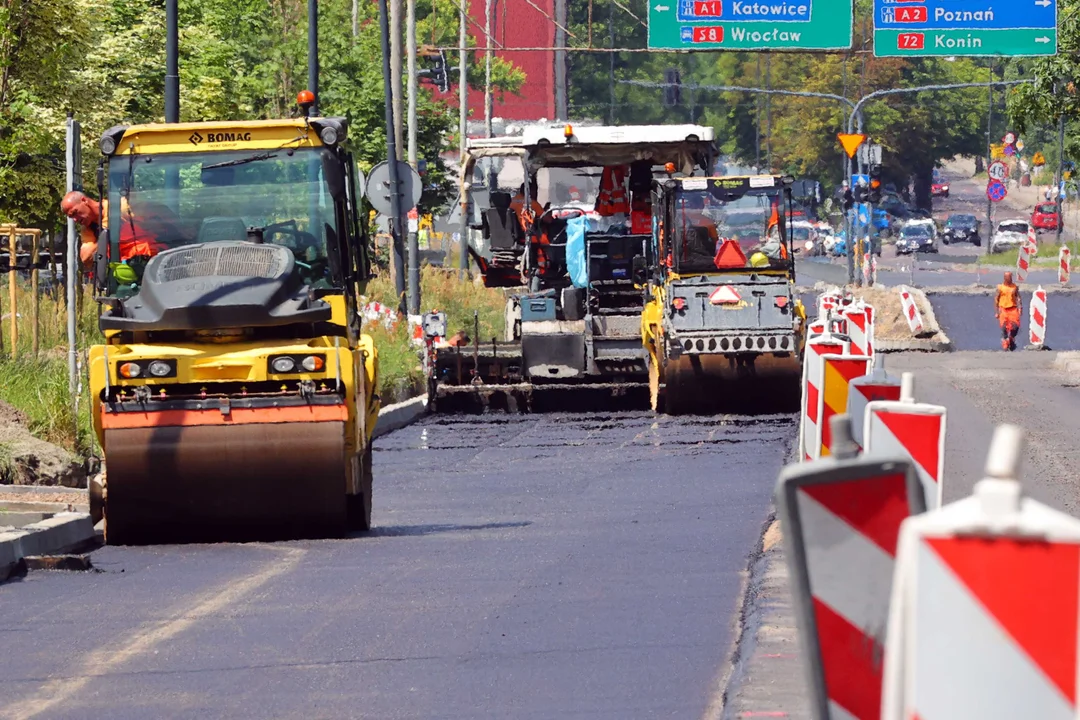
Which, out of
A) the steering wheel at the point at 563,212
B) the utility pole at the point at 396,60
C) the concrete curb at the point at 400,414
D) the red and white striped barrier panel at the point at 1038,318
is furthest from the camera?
the red and white striped barrier panel at the point at 1038,318

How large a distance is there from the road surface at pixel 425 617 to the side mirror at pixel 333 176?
86.3 inches

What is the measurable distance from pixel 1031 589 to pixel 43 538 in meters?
9.26

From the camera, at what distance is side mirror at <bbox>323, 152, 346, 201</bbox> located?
12.5 metres

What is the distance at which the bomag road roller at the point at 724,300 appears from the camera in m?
21.7

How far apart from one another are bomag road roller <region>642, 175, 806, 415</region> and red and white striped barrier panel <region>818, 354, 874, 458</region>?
11308mm

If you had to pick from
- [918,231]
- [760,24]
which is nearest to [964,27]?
[760,24]

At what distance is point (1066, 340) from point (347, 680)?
33.4 metres

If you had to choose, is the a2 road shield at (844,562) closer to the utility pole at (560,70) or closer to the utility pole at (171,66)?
the utility pole at (171,66)

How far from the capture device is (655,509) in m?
13.5

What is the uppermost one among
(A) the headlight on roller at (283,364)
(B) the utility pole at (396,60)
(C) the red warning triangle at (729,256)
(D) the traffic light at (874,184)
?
(B) the utility pole at (396,60)

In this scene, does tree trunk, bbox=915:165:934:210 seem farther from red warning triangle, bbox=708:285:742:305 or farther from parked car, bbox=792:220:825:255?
red warning triangle, bbox=708:285:742:305

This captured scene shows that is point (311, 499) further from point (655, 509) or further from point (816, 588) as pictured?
point (816, 588)

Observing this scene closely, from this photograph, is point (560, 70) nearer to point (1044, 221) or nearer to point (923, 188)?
point (1044, 221)

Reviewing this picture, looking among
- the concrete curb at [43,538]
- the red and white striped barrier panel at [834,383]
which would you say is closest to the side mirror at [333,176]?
the concrete curb at [43,538]
